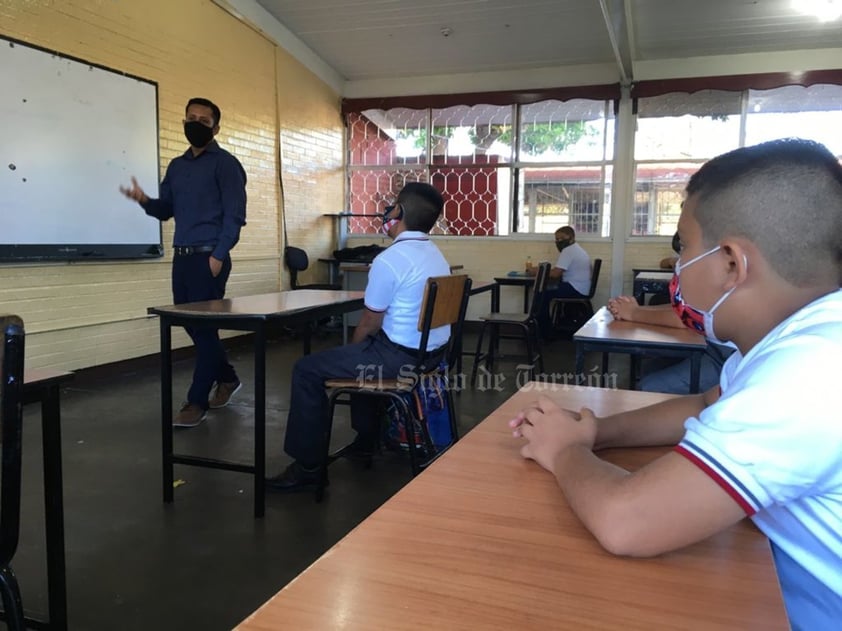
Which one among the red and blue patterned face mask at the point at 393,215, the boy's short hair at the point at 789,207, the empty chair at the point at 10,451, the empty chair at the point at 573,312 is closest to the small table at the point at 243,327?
the red and blue patterned face mask at the point at 393,215

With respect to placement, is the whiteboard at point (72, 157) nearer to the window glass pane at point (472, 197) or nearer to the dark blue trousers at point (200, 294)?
the dark blue trousers at point (200, 294)

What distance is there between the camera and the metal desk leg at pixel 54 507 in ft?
4.34

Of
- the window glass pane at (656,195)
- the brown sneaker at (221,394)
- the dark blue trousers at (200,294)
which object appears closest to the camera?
the dark blue trousers at (200,294)

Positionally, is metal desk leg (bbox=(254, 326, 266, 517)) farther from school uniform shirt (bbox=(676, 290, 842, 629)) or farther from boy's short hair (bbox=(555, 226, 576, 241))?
boy's short hair (bbox=(555, 226, 576, 241))

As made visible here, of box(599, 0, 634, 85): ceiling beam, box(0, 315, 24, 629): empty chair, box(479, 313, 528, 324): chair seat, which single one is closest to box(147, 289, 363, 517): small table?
box(0, 315, 24, 629): empty chair

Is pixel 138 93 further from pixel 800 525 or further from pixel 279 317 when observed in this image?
pixel 800 525

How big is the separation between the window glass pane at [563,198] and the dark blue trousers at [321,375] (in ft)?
17.7

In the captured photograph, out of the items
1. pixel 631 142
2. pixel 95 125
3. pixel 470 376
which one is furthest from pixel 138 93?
pixel 631 142

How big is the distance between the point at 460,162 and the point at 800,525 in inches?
285

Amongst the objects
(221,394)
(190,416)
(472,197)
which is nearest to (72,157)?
(221,394)

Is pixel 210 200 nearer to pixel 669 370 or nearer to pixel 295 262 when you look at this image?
pixel 669 370

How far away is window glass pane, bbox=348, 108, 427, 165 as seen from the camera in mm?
7766

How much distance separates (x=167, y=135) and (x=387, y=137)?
3637mm

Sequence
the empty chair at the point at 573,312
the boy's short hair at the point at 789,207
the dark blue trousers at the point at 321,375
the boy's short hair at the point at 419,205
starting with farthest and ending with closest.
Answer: the empty chair at the point at 573,312
the boy's short hair at the point at 419,205
the dark blue trousers at the point at 321,375
the boy's short hair at the point at 789,207
